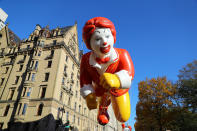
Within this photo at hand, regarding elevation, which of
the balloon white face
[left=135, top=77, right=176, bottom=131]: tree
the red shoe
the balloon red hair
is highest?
[left=135, top=77, right=176, bottom=131]: tree

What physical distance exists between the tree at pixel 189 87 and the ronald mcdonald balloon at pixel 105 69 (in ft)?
51.2

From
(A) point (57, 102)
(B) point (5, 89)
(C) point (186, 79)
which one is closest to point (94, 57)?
(C) point (186, 79)

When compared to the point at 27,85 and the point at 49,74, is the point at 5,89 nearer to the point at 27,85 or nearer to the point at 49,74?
the point at 27,85

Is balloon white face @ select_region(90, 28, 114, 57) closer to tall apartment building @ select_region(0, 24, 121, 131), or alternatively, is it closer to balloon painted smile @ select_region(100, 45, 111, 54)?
balloon painted smile @ select_region(100, 45, 111, 54)

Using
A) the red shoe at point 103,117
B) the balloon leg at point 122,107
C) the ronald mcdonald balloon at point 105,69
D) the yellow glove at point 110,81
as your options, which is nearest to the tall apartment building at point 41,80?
the red shoe at point 103,117

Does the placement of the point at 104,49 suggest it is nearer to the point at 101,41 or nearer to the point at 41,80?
the point at 101,41

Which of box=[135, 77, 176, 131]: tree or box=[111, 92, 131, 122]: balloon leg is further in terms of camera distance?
box=[135, 77, 176, 131]: tree

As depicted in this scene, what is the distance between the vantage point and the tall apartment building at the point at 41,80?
19094 millimetres

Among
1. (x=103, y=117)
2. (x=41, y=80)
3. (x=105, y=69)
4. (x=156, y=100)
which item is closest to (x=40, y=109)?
(x=41, y=80)

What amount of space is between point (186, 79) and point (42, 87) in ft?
69.7

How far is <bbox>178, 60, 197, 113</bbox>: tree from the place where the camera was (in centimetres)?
1451

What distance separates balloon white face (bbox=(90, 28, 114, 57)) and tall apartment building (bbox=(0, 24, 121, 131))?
625 inches

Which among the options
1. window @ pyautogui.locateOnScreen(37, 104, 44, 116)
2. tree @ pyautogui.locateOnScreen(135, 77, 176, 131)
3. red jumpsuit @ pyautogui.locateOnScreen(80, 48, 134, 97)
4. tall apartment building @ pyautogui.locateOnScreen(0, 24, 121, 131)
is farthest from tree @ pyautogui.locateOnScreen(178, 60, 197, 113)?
window @ pyautogui.locateOnScreen(37, 104, 44, 116)

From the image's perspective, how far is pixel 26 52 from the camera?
25312 millimetres
